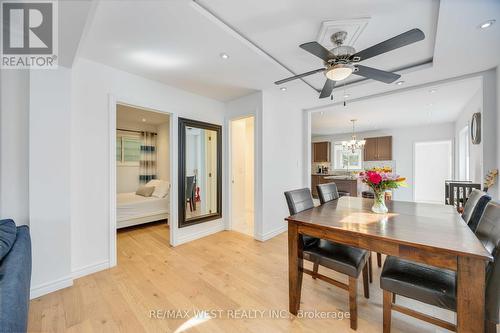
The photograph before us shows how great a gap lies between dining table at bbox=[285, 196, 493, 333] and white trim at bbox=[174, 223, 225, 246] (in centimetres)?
205

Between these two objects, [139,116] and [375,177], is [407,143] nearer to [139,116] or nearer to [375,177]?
[375,177]

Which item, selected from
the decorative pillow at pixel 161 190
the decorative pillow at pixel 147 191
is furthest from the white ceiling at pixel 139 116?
the decorative pillow at pixel 147 191

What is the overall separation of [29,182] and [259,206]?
2.71 meters

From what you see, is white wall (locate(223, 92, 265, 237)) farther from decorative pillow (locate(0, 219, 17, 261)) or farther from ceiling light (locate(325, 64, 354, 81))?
decorative pillow (locate(0, 219, 17, 261))

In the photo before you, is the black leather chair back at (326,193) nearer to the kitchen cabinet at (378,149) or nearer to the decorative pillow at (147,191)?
the decorative pillow at (147,191)

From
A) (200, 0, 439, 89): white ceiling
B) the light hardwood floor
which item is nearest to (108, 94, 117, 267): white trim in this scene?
the light hardwood floor

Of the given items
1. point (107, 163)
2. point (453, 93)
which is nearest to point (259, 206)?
point (107, 163)

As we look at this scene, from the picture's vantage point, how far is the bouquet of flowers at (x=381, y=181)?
177cm

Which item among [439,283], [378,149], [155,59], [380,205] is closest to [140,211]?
[155,59]

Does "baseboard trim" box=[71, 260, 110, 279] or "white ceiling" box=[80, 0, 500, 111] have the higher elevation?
"white ceiling" box=[80, 0, 500, 111]

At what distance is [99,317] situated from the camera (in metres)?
1.66

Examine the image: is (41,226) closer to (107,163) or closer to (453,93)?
(107,163)

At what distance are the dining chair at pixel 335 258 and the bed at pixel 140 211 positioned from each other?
10.5 ft

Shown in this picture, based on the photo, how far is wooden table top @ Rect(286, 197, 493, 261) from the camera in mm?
1123
